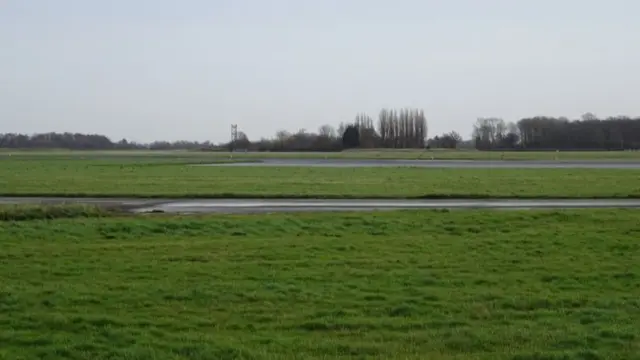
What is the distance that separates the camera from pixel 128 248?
15141 mm

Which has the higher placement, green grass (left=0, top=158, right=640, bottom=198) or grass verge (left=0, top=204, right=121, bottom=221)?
grass verge (left=0, top=204, right=121, bottom=221)

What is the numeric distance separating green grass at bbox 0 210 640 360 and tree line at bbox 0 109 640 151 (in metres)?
117

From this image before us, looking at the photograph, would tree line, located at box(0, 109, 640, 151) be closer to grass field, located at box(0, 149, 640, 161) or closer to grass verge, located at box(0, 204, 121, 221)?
grass field, located at box(0, 149, 640, 161)

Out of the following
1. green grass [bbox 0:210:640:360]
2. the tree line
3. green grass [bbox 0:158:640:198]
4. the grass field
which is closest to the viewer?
green grass [bbox 0:210:640:360]

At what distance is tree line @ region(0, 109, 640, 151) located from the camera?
134375mm

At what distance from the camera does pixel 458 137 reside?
152 metres

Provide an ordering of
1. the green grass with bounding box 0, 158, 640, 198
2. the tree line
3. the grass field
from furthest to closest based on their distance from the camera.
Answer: the tree line → the grass field → the green grass with bounding box 0, 158, 640, 198

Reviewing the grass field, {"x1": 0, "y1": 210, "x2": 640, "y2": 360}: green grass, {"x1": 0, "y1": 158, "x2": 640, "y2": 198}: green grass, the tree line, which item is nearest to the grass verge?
{"x1": 0, "y1": 210, "x2": 640, "y2": 360}: green grass

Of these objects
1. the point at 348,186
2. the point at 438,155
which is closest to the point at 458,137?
the point at 438,155

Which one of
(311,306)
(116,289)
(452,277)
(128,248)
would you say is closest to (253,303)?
(311,306)

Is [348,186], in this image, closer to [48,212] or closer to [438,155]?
[48,212]

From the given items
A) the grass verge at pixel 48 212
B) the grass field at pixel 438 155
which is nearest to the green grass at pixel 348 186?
the grass verge at pixel 48 212

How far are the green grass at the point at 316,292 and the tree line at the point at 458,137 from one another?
116625 millimetres

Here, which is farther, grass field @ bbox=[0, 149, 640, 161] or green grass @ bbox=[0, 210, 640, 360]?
grass field @ bbox=[0, 149, 640, 161]
